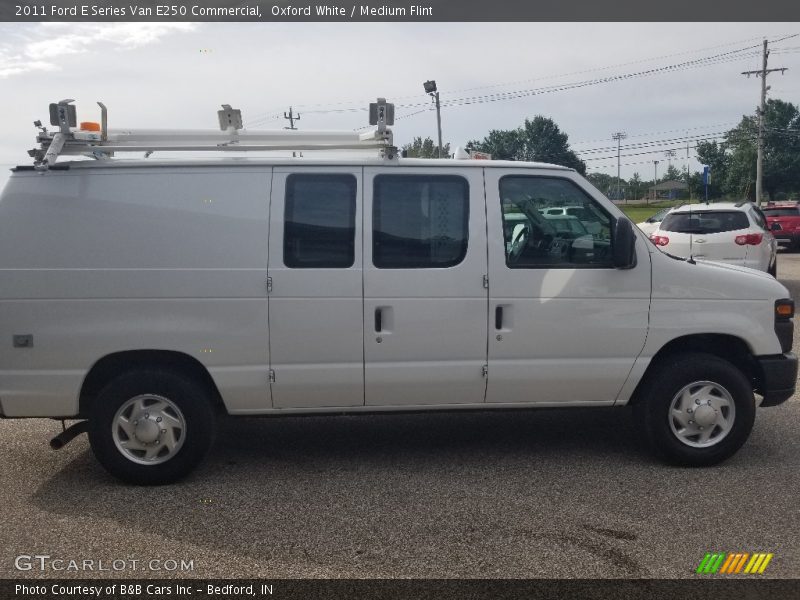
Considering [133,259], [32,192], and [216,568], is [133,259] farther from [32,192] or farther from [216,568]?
[216,568]

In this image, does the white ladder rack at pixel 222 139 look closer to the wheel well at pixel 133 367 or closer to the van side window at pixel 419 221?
the van side window at pixel 419 221

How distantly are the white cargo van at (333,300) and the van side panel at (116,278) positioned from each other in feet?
0.04

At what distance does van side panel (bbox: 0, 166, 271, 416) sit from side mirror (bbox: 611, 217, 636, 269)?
2.29 meters

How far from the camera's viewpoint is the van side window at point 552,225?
5301 mm

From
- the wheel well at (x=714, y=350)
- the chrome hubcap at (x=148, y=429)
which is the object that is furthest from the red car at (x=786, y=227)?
the chrome hubcap at (x=148, y=429)

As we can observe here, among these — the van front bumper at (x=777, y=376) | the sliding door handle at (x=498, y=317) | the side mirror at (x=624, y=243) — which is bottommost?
the van front bumper at (x=777, y=376)

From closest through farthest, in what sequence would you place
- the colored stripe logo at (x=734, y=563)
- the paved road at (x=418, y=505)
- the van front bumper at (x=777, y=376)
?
the colored stripe logo at (x=734, y=563) < the paved road at (x=418, y=505) < the van front bumper at (x=777, y=376)

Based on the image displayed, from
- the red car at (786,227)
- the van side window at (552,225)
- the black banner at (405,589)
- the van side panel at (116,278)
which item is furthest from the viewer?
the red car at (786,227)

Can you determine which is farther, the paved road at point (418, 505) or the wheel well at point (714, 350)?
A: the wheel well at point (714, 350)

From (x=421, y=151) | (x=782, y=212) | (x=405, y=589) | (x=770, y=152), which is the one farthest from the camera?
(x=770, y=152)

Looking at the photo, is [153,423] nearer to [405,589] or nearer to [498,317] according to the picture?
[405,589]

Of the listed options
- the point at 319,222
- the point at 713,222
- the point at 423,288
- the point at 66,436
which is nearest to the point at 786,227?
the point at 713,222

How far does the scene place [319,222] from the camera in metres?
5.19

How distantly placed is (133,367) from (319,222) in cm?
153
